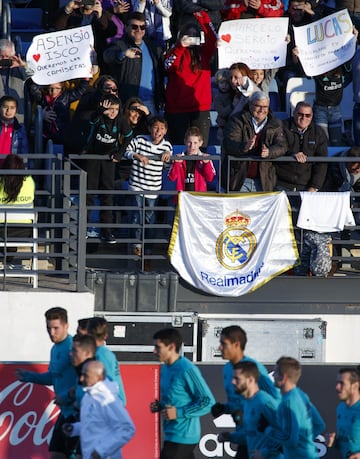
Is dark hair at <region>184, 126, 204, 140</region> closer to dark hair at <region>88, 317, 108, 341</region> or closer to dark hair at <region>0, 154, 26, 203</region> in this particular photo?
dark hair at <region>0, 154, 26, 203</region>

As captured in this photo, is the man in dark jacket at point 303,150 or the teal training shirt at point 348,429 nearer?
the teal training shirt at point 348,429

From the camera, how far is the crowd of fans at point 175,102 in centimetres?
1608

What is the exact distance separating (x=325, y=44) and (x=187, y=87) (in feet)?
5.83

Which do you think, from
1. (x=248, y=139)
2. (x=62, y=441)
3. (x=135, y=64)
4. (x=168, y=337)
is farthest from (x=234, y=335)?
(x=135, y=64)

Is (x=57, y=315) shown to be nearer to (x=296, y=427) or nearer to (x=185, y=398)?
(x=185, y=398)

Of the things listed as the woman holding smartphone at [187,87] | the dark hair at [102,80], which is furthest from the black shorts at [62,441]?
the woman holding smartphone at [187,87]

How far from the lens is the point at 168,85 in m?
17.5

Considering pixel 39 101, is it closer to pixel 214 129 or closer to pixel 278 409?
pixel 214 129

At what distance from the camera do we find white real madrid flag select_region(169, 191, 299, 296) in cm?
1595

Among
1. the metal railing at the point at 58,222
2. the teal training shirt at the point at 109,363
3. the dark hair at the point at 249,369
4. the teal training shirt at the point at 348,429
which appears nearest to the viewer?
the dark hair at the point at 249,369

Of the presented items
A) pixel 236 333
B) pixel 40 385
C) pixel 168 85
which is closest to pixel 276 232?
pixel 168 85

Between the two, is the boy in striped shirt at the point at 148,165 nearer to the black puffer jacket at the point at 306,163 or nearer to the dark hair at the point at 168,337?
the black puffer jacket at the point at 306,163

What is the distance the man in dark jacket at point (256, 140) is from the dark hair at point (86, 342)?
4983 mm

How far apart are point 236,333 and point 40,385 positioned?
2926 millimetres
